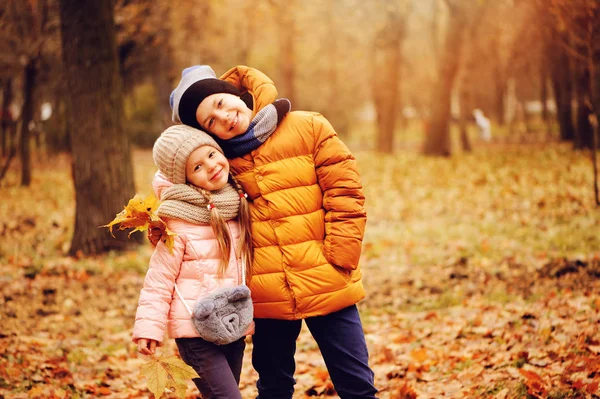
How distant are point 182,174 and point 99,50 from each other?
619 centimetres

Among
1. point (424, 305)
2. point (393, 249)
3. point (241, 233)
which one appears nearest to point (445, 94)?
point (393, 249)

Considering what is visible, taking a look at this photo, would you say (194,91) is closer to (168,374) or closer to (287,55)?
(168,374)

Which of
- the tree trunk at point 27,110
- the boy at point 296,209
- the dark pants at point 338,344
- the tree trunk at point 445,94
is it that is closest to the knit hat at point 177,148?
the boy at point 296,209

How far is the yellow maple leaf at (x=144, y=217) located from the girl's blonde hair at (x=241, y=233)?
224 millimetres

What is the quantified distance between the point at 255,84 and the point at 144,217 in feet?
2.98

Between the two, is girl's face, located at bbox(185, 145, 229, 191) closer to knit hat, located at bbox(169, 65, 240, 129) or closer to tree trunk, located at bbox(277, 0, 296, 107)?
knit hat, located at bbox(169, 65, 240, 129)

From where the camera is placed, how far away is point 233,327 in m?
3.06

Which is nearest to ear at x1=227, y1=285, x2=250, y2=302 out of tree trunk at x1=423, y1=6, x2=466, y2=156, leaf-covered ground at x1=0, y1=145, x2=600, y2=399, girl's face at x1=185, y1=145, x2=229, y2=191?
girl's face at x1=185, y1=145, x2=229, y2=191

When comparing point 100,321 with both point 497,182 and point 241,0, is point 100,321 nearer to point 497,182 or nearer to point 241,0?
point 497,182

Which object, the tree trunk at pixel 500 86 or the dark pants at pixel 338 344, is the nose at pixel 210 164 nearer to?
the dark pants at pixel 338 344

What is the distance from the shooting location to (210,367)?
3082 millimetres

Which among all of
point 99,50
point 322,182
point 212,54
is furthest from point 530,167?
point 212,54

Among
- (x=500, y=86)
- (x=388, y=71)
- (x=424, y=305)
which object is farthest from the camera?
(x=500, y=86)

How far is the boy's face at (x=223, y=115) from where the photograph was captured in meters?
3.18
